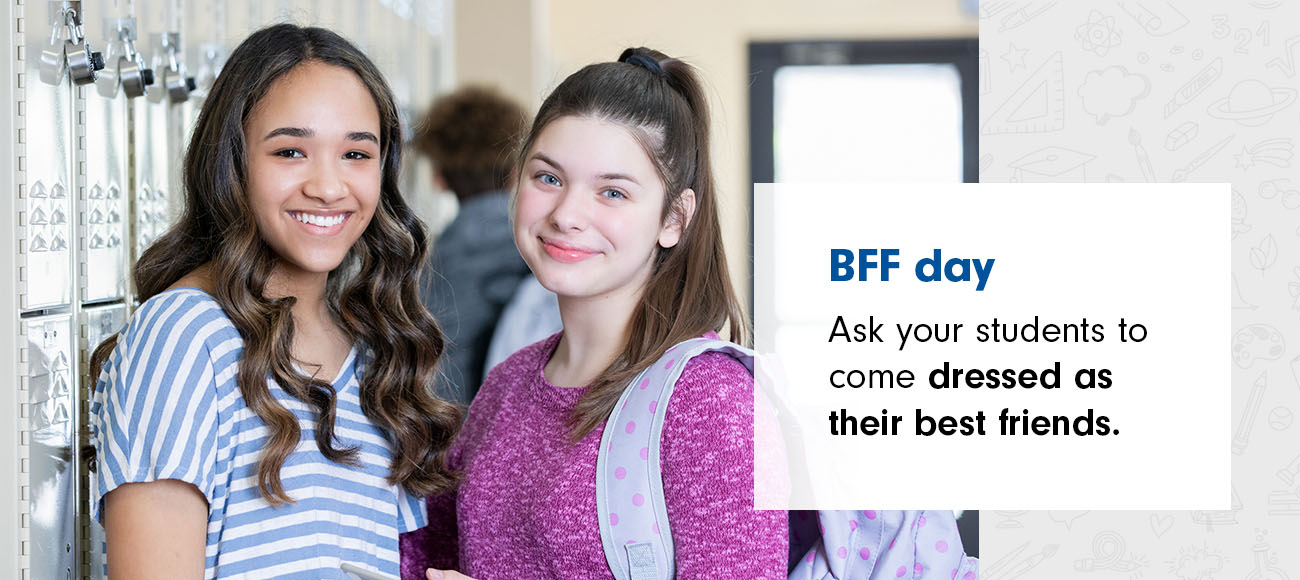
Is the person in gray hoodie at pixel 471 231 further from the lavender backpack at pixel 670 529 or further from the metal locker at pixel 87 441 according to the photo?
the lavender backpack at pixel 670 529

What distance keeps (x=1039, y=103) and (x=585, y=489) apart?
29.7 inches

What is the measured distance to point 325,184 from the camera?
56.8 inches

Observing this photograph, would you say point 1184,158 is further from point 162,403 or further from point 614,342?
point 162,403

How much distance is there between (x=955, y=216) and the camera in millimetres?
1599

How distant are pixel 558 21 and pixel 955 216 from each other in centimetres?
455

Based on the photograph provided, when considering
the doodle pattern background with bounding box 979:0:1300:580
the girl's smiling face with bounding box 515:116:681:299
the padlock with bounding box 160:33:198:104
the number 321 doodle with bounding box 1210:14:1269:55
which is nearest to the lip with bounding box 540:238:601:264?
the girl's smiling face with bounding box 515:116:681:299

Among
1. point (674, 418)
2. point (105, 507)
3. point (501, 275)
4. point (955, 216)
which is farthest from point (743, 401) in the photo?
point (501, 275)

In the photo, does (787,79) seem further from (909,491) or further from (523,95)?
(909,491)

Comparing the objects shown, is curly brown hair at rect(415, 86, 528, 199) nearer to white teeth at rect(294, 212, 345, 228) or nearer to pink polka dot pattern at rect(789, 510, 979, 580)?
white teeth at rect(294, 212, 345, 228)

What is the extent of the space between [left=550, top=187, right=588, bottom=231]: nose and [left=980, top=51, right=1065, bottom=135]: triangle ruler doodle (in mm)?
534

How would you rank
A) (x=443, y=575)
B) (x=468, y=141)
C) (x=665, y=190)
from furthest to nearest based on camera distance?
(x=468, y=141) → (x=665, y=190) → (x=443, y=575)

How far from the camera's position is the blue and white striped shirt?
50.6 inches

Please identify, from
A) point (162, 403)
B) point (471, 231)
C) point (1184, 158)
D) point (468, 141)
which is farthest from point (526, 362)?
point (468, 141)

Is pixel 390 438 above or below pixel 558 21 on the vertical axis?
below
